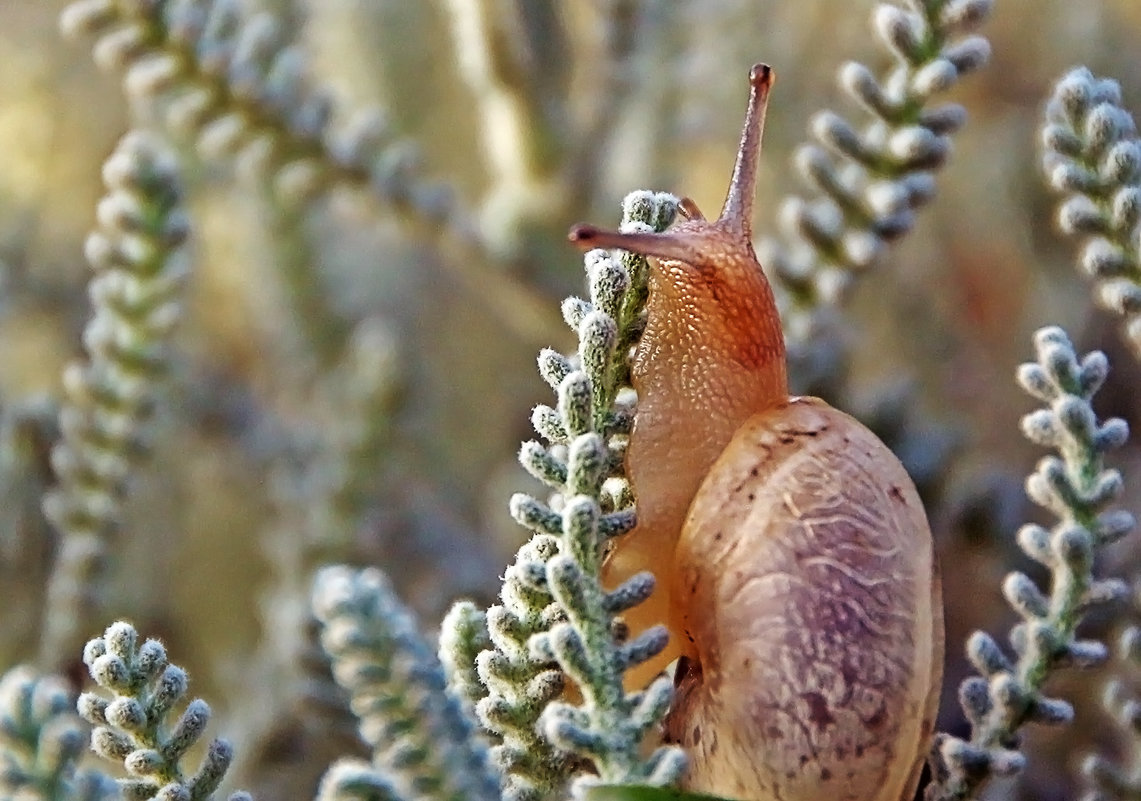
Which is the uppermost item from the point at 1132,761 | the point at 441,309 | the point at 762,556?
the point at 441,309

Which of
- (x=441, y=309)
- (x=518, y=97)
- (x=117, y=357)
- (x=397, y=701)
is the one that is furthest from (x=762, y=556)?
(x=441, y=309)

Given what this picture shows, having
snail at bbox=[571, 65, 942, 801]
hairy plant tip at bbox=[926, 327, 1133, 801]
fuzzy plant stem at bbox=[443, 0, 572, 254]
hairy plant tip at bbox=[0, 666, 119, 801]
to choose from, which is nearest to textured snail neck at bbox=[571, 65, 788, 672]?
snail at bbox=[571, 65, 942, 801]

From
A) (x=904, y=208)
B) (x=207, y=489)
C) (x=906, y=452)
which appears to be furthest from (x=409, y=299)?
(x=904, y=208)

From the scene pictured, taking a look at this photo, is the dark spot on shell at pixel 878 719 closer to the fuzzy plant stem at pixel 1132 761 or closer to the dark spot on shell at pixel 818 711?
the dark spot on shell at pixel 818 711

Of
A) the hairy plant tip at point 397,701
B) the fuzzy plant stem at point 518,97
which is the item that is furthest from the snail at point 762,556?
the fuzzy plant stem at point 518,97

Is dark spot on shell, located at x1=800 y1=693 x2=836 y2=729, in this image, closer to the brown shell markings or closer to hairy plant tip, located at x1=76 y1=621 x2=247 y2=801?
the brown shell markings

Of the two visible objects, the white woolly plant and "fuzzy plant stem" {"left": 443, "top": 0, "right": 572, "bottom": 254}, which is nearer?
the white woolly plant

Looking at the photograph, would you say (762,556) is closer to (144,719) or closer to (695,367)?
(695,367)
